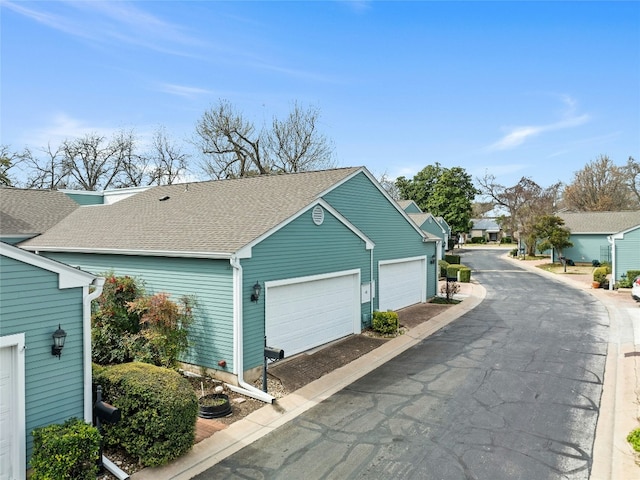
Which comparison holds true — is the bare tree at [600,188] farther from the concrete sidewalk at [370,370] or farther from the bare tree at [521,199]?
the concrete sidewalk at [370,370]

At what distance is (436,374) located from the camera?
35.7 feet

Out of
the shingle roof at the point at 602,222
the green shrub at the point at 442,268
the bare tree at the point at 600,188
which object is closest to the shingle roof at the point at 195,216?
the green shrub at the point at 442,268

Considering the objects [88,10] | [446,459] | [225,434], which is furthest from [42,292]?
[88,10]

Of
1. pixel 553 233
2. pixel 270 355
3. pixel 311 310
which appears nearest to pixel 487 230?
pixel 553 233

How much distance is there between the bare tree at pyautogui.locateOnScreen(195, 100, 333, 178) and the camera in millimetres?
39469

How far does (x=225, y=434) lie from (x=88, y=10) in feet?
33.3

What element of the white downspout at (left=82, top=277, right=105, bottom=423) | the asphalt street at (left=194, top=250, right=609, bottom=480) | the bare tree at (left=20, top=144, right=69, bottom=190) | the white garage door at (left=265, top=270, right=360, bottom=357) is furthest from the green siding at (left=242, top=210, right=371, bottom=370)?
the bare tree at (left=20, top=144, right=69, bottom=190)

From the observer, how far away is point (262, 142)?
40.5 meters

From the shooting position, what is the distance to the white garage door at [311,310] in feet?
36.9

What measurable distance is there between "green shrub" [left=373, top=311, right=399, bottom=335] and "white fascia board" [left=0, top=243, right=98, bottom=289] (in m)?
10.0

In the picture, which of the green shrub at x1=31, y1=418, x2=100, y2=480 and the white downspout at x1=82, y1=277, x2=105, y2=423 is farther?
the white downspout at x1=82, y1=277, x2=105, y2=423

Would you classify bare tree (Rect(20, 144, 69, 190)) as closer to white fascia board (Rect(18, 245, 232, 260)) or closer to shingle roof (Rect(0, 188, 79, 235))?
shingle roof (Rect(0, 188, 79, 235))

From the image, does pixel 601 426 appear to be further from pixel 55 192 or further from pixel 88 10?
pixel 55 192

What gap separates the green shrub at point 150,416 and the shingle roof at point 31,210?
528 inches
